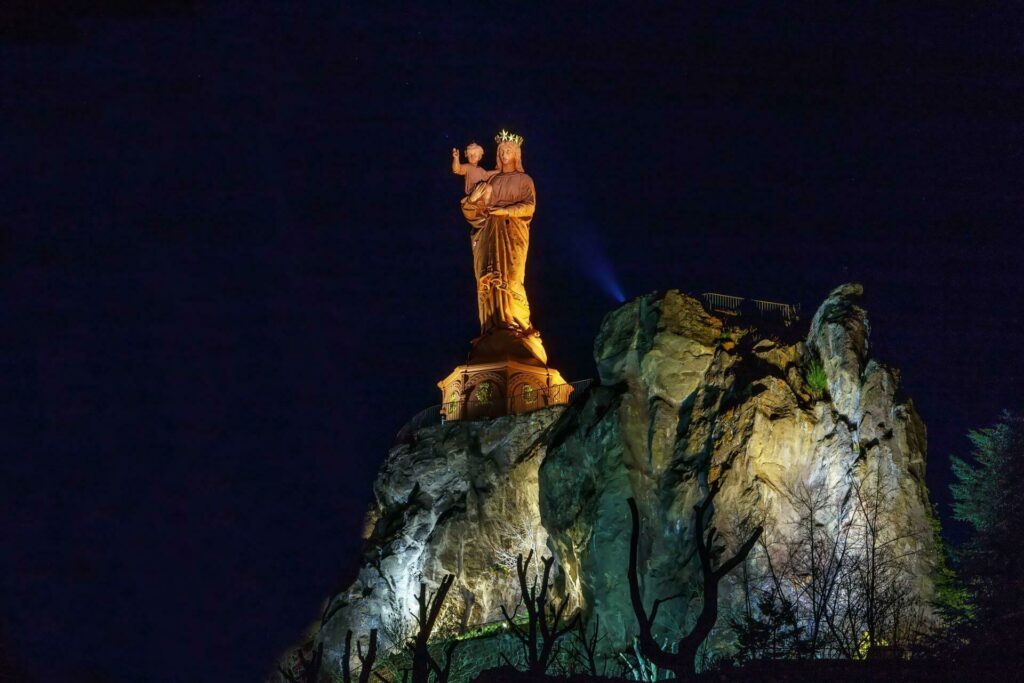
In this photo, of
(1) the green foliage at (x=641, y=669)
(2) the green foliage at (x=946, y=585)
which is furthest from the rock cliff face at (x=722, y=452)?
(1) the green foliage at (x=641, y=669)

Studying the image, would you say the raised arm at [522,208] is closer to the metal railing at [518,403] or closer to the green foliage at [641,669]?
the metal railing at [518,403]

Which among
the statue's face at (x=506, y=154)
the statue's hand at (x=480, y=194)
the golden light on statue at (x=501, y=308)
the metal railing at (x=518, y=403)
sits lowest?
the metal railing at (x=518, y=403)

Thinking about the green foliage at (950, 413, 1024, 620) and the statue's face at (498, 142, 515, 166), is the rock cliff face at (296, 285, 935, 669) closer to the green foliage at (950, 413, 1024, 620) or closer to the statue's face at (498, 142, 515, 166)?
the green foliage at (950, 413, 1024, 620)

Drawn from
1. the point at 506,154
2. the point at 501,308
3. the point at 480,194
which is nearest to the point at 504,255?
the point at 501,308

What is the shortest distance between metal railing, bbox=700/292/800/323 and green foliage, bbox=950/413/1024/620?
6.90 meters

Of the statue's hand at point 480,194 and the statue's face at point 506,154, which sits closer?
the statue's hand at point 480,194

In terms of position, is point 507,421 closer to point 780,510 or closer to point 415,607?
point 415,607

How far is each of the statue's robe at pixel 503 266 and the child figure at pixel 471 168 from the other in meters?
0.59

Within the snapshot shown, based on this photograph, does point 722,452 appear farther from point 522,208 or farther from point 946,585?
point 522,208

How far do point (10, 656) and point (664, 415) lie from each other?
A: 857 inches

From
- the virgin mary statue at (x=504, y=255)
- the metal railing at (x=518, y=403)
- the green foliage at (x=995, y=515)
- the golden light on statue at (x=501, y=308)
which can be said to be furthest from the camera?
the virgin mary statue at (x=504, y=255)

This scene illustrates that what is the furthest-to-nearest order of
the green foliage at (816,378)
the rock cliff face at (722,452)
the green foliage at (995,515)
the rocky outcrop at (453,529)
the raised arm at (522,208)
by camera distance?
the raised arm at (522,208) < the rocky outcrop at (453,529) < the green foliage at (816,378) < the rock cliff face at (722,452) < the green foliage at (995,515)

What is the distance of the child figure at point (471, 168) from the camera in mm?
45969

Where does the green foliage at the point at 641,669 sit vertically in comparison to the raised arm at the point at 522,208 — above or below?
below
